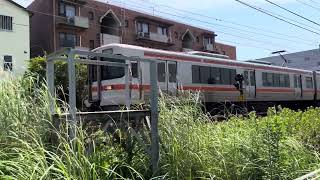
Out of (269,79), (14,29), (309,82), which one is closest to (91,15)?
(14,29)

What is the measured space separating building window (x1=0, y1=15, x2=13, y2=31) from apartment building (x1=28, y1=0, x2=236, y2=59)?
292 inches

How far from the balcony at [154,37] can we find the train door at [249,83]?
34.8 metres

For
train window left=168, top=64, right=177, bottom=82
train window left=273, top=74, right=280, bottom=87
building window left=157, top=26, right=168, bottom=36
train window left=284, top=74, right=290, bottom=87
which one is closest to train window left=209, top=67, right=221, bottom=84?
train window left=168, top=64, right=177, bottom=82

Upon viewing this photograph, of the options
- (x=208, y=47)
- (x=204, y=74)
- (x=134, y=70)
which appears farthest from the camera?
(x=208, y=47)

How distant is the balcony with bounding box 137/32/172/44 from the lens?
58.9 metres

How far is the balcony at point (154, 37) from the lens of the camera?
58.9m

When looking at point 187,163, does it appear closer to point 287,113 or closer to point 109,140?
point 109,140

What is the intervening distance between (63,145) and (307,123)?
15.1 feet

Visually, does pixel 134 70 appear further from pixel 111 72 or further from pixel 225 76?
pixel 225 76

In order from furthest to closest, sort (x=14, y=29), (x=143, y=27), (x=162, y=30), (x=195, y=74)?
(x=162, y=30)
(x=143, y=27)
(x=14, y=29)
(x=195, y=74)

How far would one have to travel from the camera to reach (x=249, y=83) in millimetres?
24281

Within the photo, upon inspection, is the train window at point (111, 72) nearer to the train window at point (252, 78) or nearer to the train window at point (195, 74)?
the train window at point (195, 74)

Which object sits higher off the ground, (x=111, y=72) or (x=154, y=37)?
(x=154, y=37)

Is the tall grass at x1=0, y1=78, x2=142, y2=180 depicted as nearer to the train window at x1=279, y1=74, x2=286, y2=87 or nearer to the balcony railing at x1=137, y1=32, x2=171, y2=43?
the train window at x1=279, y1=74, x2=286, y2=87
